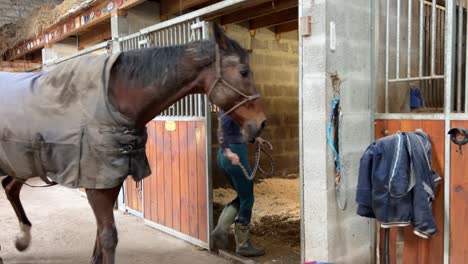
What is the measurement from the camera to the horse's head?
1923mm

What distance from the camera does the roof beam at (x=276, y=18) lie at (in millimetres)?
4380

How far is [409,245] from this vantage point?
2.30m

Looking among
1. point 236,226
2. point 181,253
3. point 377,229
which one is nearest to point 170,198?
point 181,253

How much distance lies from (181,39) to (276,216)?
6.58ft

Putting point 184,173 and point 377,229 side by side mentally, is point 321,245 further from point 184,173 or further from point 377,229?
point 184,173

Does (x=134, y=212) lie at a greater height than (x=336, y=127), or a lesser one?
lesser

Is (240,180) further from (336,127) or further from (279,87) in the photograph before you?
(279,87)

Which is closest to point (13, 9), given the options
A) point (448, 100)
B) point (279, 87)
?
point (279, 87)

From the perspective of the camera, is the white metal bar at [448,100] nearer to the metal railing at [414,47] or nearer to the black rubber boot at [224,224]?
the metal railing at [414,47]

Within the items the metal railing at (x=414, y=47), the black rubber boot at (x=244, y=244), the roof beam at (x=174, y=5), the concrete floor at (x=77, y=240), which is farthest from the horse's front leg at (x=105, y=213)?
the roof beam at (x=174, y=5)

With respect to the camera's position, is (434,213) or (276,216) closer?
(434,213)

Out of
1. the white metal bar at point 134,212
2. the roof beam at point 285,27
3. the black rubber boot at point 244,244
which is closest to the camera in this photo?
the black rubber boot at point 244,244

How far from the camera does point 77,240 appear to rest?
3.57 m

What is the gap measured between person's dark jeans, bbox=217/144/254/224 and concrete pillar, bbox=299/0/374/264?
0.56 meters
